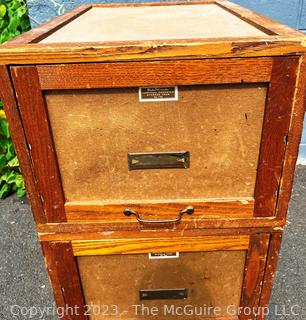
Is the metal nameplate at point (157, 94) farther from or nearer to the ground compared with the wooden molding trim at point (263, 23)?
nearer to the ground

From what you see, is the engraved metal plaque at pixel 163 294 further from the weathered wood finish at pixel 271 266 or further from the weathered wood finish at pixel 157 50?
the weathered wood finish at pixel 157 50

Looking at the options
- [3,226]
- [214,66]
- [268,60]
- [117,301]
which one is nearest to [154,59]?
[214,66]

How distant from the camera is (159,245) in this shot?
101 cm

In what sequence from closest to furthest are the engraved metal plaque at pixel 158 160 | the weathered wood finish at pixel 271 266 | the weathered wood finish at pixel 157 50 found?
the weathered wood finish at pixel 157 50 → the engraved metal plaque at pixel 158 160 → the weathered wood finish at pixel 271 266

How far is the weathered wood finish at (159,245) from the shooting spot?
0.99 m

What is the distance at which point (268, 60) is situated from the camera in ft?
2.43

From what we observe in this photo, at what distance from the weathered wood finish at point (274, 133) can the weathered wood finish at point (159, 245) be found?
0.13 metres

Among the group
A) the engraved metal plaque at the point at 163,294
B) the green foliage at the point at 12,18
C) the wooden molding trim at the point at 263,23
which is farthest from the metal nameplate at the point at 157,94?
the green foliage at the point at 12,18

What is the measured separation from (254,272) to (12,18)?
72.9 inches

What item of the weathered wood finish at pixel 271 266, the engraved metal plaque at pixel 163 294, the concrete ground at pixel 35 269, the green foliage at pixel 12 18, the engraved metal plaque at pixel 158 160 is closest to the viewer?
the engraved metal plaque at pixel 158 160

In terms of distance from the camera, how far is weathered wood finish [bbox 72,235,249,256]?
99 centimetres

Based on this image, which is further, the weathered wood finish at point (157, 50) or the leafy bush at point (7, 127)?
the leafy bush at point (7, 127)

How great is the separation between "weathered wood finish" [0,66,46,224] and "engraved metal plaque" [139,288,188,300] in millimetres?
418

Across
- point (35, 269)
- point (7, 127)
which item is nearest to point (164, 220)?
point (35, 269)
